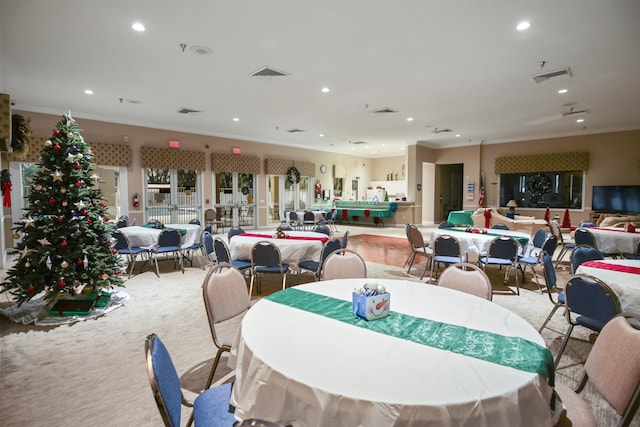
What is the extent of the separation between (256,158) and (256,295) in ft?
27.0

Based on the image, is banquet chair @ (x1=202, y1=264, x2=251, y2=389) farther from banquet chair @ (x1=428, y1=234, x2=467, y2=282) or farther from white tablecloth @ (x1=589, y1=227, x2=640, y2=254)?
white tablecloth @ (x1=589, y1=227, x2=640, y2=254)

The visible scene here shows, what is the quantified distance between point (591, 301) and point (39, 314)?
5423 millimetres

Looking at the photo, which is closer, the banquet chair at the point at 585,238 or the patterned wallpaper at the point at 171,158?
the banquet chair at the point at 585,238

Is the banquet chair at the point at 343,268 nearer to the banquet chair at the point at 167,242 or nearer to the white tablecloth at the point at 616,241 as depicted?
the banquet chair at the point at 167,242

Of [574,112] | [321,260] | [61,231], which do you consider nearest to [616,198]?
[574,112]

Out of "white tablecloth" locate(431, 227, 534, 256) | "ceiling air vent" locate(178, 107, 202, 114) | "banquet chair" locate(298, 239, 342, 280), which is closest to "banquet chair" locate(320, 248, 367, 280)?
"banquet chair" locate(298, 239, 342, 280)

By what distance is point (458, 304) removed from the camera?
2.02 meters

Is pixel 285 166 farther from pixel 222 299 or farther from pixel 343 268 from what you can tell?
pixel 222 299

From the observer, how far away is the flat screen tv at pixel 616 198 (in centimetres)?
1002

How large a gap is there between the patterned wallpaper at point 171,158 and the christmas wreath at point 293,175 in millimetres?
3568

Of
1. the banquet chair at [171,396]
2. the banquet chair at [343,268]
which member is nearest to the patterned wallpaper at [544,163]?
the banquet chair at [343,268]

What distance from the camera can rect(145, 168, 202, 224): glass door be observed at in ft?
32.2

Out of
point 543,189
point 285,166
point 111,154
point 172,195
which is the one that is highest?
point 285,166

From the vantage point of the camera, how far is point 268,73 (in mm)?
5574
